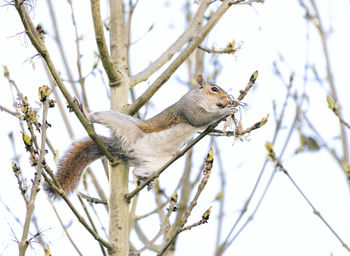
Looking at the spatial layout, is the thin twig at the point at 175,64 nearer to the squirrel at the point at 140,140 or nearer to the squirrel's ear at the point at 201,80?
the squirrel at the point at 140,140

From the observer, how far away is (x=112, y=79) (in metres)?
2.39

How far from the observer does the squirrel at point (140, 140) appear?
247 centimetres

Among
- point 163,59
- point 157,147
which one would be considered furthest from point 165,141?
point 163,59

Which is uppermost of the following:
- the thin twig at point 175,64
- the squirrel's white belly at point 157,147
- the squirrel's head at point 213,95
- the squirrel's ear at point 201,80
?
the squirrel's ear at point 201,80

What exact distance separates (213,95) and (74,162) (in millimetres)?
932

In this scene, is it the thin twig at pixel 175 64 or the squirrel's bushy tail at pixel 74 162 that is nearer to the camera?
the thin twig at pixel 175 64

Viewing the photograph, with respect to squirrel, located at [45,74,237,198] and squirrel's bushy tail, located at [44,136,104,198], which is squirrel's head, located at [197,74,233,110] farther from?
squirrel's bushy tail, located at [44,136,104,198]

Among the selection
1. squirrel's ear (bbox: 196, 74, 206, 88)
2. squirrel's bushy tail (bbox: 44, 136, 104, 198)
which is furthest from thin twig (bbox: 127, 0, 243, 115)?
squirrel's ear (bbox: 196, 74, 206, 88)

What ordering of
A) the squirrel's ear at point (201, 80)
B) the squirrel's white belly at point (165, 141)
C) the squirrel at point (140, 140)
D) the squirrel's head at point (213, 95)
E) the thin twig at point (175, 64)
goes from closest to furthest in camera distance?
1. the thin twig at point (175, 64)
2. the squirrel at point (140, 140)
3. the squirrel's white belly at point (165, 141)
4. the squirrel's head at point (213, 95)
5. the squirrel's ear at point (201, 80)

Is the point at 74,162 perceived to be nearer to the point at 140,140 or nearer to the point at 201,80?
the point at 140,140

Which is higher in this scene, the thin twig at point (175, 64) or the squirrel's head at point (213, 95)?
the squirrel's head at point (213, 95)

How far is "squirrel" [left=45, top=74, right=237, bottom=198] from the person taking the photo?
2473 mm

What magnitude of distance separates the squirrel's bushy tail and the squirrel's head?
705 millimetres

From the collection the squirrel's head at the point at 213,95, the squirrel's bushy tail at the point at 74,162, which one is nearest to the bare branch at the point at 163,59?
the squirrel's bushy tail at the point at 74,162
